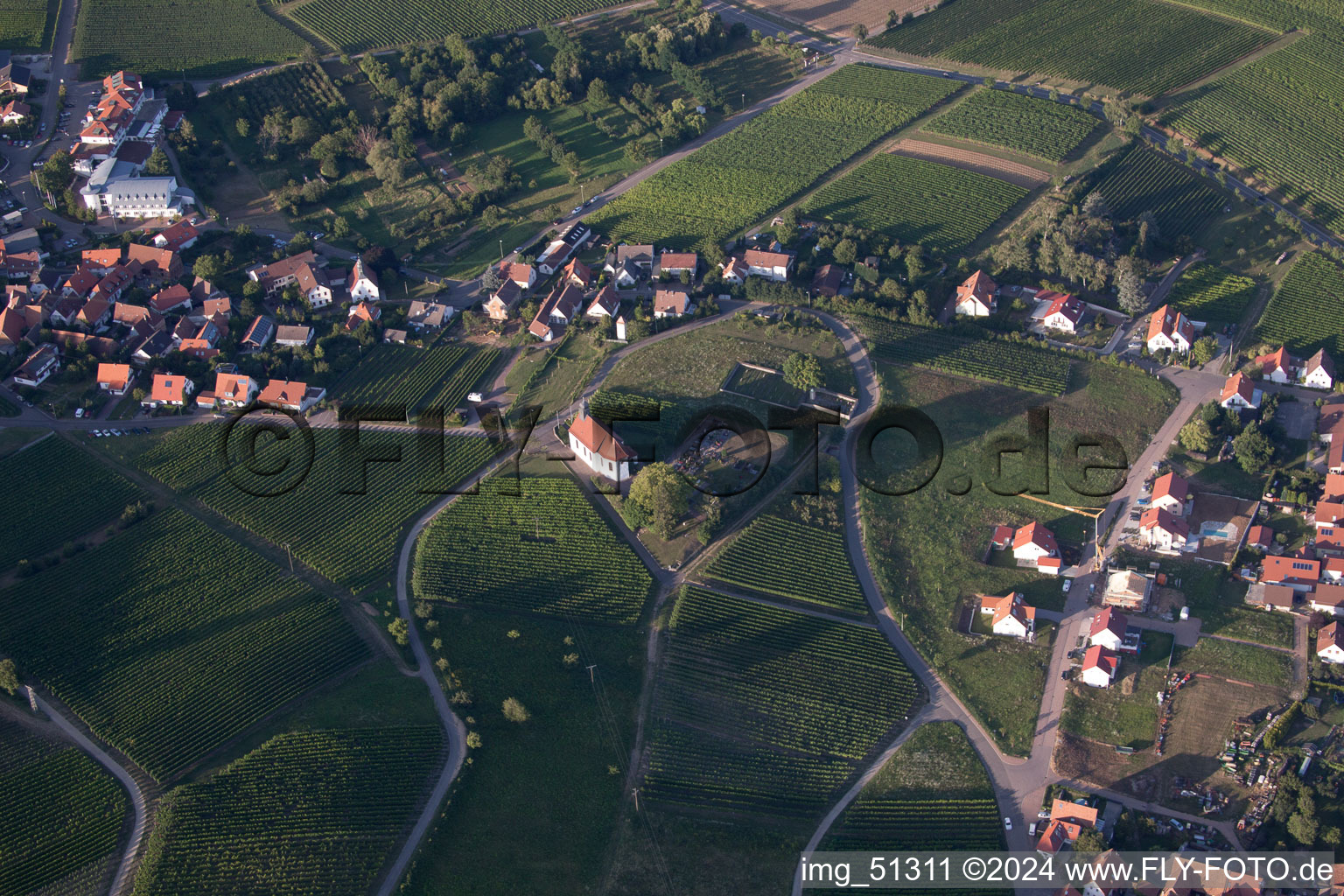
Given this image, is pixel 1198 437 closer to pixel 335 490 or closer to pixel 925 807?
pixel 925 807

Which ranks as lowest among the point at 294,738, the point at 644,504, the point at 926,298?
the point at 294,738

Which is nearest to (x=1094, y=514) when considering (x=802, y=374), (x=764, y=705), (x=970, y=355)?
(x=970, y=355)

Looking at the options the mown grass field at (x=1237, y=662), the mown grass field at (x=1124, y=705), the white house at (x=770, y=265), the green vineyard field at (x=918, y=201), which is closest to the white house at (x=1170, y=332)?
the green vineyard field at (x=918, y=201)

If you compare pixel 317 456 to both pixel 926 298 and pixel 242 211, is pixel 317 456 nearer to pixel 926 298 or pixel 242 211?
pixel 242 211

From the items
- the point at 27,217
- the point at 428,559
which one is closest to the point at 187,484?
the point at 428,559

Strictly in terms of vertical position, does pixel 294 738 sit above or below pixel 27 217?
below

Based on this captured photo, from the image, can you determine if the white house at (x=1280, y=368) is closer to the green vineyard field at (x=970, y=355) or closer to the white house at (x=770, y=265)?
the green vineyard field at (x=970, y=355)

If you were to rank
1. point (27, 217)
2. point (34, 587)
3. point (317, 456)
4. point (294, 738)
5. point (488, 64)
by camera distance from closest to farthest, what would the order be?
point (294, 738) → point (34, 587) → point (317, 456) → point (27, 217) → point (488, 64)
